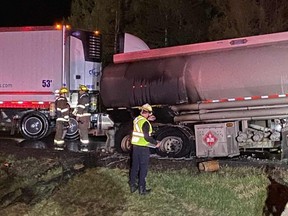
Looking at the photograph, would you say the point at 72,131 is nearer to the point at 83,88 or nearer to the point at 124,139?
the point at 83,88

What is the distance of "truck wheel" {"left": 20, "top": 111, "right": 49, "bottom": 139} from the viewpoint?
1697 centimetres

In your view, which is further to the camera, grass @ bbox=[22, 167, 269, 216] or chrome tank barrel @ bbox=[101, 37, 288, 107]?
chrome tank barrel @ bbox=[101, 37, 288, 107]

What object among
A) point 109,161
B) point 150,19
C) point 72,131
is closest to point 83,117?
point 72,131

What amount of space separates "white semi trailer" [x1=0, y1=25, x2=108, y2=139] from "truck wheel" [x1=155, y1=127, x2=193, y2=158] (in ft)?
11.8

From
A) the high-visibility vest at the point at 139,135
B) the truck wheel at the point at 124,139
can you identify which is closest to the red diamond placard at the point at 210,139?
the truck wheel at the point at 124,139

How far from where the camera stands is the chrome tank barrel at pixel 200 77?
11.9 m

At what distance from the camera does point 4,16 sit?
4397 centimetres

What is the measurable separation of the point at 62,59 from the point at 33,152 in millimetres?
3856

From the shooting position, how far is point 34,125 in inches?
672

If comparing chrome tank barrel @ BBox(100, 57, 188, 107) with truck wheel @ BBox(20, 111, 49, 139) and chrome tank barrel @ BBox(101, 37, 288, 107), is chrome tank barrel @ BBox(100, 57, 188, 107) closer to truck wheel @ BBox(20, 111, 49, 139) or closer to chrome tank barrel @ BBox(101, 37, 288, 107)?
chrome tank barrel @ BBox(101, 37, 288, 107)

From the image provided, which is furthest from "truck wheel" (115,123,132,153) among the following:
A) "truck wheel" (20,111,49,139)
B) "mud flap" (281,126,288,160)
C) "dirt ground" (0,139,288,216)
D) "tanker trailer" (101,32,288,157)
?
"mud flap" (281,126,288,160)

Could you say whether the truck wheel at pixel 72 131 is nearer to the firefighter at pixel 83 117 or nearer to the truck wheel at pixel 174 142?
the firefighter at pixel 83 117

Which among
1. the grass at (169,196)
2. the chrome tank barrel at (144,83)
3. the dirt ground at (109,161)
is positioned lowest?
the grass at (169,196)

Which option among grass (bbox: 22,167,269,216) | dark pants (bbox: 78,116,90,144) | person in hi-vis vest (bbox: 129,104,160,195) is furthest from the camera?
dark pants (bbox: 78,116,90,144)
